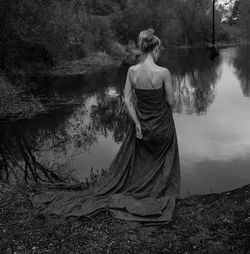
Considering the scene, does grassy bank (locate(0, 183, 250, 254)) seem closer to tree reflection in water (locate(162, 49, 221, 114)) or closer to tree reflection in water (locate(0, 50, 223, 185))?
tree reflection in water (locate(0, 50, 223, 185))

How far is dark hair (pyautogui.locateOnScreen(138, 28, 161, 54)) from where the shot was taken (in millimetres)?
5328

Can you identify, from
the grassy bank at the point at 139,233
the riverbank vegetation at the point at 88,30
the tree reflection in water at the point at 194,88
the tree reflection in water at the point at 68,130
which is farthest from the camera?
the riverbank vegetation at the point at 88,30

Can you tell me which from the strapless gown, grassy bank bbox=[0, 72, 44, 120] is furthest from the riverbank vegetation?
the strapless gown

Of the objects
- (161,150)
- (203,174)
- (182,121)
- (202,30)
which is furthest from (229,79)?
(202,30)

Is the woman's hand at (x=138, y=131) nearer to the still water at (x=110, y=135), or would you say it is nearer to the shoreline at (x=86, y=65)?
the still water at (x=110, y=135)

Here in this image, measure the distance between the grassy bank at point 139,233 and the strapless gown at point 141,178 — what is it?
0.24 metres

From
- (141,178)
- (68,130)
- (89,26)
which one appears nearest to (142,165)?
(141,178)

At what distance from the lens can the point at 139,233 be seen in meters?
4.76

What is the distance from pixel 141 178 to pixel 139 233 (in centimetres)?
122

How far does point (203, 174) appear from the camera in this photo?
877 centimetres

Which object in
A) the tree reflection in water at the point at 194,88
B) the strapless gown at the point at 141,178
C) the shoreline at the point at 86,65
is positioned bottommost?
the tree reflection in water at the point at 194,88

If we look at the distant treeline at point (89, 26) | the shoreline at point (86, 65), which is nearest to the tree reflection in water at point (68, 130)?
the distant treeline at point (89, 26)

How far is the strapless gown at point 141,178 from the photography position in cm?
541

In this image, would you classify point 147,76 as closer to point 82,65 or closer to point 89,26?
point 82,65
